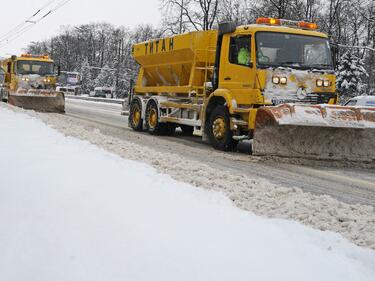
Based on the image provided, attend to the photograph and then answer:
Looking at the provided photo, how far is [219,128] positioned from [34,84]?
48.1ft

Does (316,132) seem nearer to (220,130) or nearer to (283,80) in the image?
(283,80)

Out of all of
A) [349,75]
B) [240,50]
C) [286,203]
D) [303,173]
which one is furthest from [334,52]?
[349,75]

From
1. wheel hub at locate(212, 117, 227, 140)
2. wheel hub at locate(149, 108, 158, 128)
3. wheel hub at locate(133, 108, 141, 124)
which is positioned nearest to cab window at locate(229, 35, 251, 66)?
wheel hub at locate(212, 117, 227, 140)

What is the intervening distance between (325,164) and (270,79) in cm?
190

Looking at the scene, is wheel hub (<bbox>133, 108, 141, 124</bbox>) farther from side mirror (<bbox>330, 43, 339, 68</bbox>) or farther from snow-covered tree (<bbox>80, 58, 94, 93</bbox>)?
snow-covered tree (<bbox>80, 58, 94, 93</bbox>)

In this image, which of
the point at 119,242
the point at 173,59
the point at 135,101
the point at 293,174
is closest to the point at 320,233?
the point at 119,242

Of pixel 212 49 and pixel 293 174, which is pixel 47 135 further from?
pixel 293 174

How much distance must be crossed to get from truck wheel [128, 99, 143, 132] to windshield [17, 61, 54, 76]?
891 cm

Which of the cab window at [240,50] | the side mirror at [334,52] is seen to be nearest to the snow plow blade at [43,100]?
the cab window at [240,50]

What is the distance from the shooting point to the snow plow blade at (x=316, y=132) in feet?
27.2

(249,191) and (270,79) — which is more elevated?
(270,79)

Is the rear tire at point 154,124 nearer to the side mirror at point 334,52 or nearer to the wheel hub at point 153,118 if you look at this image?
the wheel hub at point 153,118

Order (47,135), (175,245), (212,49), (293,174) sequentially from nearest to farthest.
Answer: (175,245)
(293,174)
(47,135)
(212,49)

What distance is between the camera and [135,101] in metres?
15.2
